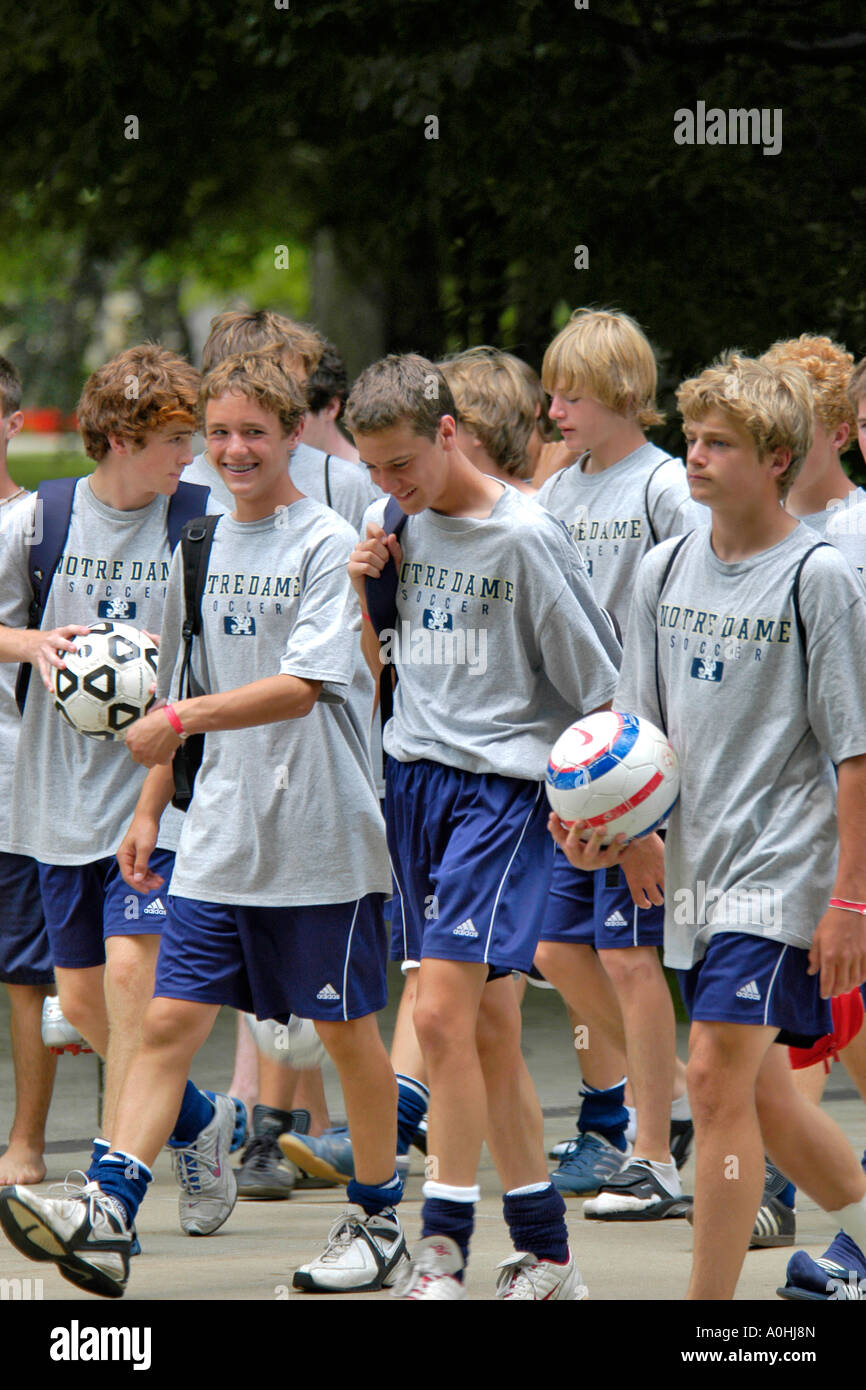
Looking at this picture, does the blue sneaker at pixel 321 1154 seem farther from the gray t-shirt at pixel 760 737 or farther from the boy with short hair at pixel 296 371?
the gray t-shirt at pixel 760 737

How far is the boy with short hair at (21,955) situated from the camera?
6129mm

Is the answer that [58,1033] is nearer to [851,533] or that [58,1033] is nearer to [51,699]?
[51,699]

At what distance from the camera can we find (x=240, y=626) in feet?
16.0

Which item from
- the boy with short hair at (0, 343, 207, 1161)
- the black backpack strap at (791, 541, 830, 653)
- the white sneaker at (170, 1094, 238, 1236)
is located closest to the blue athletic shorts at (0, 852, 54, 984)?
the boy with short hair at (0, 343, 207, 1161)

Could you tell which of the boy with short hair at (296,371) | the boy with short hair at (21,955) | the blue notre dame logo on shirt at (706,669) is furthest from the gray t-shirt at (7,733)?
the blue notre dame logo on shirt at (706,669)

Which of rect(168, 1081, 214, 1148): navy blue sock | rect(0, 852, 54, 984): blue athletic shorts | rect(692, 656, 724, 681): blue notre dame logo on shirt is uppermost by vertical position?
rect(692, 656, 724, 681): blue notre dame logo on shirt

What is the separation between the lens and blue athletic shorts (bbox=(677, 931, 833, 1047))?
4.05 m

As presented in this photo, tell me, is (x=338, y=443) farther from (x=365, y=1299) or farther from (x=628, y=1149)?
(x=365, y=1299)

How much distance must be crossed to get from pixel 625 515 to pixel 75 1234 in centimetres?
274

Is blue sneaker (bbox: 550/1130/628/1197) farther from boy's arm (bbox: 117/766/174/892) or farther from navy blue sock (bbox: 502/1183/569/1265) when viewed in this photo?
boy's arm (bbox: 117/766/174/892)

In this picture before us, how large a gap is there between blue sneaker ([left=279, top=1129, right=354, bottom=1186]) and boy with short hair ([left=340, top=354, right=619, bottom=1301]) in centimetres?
127

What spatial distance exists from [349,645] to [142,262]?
8788 mm

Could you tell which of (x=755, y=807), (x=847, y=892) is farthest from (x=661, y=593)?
(x=847, y=892)

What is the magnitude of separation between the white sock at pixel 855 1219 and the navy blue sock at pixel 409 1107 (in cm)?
153
